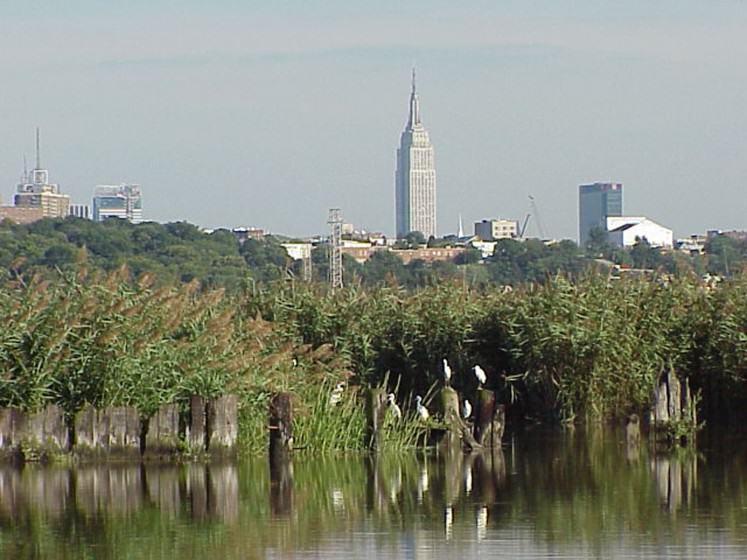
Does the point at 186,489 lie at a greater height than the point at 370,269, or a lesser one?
lesser

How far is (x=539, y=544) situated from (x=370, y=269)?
38288 mm

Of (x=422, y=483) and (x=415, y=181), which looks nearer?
(x=422, y=483)

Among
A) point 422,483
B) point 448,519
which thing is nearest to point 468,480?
point 422,483

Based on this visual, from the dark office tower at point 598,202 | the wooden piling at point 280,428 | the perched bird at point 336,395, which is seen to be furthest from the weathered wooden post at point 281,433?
the dark office tower at point 598,202

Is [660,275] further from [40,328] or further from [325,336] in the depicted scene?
[40,328]

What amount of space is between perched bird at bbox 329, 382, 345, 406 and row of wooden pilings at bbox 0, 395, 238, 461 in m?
1.59

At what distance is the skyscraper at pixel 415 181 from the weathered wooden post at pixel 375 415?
450ft

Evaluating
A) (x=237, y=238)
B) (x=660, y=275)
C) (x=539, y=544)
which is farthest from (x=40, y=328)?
(x=237, y=238)

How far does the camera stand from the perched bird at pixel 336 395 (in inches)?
767

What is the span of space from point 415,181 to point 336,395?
153 meters

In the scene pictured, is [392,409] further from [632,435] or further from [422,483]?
[632,435]

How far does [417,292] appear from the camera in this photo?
2478cm

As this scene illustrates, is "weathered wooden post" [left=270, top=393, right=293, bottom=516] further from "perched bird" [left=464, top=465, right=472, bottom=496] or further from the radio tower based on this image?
the radio tower

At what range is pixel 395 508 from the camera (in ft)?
48.2
